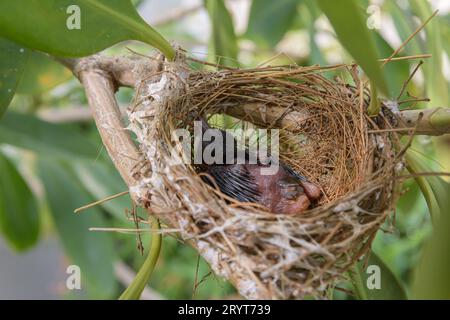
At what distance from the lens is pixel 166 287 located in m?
2.82

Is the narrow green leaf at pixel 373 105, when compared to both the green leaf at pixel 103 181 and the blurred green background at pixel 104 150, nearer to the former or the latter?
the blurred green background at pixel 104 150

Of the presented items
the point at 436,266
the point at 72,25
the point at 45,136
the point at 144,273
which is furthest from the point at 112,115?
the point at 45,136

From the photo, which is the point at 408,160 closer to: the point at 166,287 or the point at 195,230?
the point at 195,230

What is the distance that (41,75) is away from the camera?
148 centimetres

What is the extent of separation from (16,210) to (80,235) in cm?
22

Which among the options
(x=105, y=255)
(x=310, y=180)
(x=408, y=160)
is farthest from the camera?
(x=105, y=255)

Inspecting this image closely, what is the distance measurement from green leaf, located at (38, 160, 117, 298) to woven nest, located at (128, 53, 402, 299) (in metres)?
0.85

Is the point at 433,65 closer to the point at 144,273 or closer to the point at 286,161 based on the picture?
the point at 286,161


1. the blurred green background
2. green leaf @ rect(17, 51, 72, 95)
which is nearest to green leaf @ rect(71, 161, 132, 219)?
the blurred green background

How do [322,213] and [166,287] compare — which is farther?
[166,287]

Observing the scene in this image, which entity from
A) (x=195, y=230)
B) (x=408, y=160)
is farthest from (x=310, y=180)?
(x=195, y=230)

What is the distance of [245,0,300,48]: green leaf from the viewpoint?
1.62m
